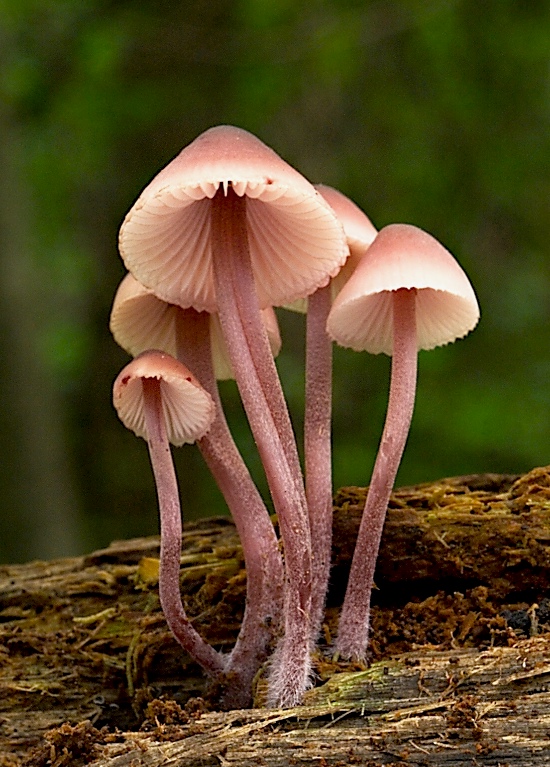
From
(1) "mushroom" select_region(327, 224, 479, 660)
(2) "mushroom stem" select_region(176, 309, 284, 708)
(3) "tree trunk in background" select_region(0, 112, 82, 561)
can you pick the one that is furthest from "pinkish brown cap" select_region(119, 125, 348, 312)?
(3) "tree trunk in background" select_region(0, 112, 82, 561)

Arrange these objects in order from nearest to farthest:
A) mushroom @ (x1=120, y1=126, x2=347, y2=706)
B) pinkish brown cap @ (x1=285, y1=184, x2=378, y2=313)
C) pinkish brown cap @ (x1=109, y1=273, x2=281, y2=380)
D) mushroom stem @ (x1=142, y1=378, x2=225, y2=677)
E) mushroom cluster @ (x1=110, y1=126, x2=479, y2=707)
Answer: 1. mushroom @ (x1=120, y1=126, x2=347, y2=706)
2. mushroom cluster @ (x1=110, y1=126, x2=479, y2=707)
3. mushroom stem @ (x1=142, y1=378, x2=225, y2=677)
4. pinkish brown cap @ (x1=285, y1=184, x2=378, y2=313)
5. pinkish brown cap @ (x1=109, y1=273, x2=281, y2=380)

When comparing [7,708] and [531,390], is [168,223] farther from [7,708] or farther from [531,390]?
[531,390]

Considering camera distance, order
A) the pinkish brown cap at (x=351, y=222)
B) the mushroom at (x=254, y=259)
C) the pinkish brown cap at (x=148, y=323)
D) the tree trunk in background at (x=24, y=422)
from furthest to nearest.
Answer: the tree trunk in background at (x=24, y=422) < the pinkish brown cap at (x=148, y=323) < the pinkish brown cap at (x=351, y=222) < the mushroom at (x=254, y=259)

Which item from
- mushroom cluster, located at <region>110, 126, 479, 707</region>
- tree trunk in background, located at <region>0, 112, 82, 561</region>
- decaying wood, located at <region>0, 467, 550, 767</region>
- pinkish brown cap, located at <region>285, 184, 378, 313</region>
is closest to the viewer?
decaying wood, located at <region>0, 467, 550, 767</region>

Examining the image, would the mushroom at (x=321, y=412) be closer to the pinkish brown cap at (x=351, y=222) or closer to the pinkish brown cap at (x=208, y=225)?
the pinkish brown cap at (x=351, y=222)

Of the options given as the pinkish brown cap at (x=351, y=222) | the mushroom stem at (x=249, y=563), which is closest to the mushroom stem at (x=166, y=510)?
the mushroom stem at (x=249, y=563)

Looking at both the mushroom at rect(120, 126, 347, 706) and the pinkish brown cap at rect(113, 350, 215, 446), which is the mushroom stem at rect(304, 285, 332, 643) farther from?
the pinkish brown cap at rect(113, 350, 215, 446)
